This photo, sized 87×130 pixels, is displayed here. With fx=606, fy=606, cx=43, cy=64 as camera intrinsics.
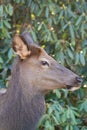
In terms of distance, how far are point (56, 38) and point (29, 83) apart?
166cm

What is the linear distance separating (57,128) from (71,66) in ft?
2.44

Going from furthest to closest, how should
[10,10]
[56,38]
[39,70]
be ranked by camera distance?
[56,38] → [10,10] → [39,70]

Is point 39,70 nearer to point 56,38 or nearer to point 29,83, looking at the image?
point 29,83

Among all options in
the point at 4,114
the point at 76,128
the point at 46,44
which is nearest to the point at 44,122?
the point at 76,128

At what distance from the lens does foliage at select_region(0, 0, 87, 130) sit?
6.56 m

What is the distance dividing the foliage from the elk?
1.26 m

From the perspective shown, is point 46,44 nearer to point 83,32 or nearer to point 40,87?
point 83,32

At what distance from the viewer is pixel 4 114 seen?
5.28 metres

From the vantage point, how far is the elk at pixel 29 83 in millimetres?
5121

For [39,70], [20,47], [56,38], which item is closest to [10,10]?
[56,38]

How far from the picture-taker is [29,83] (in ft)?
16.9

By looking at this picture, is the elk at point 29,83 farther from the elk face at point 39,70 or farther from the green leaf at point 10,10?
the green leaf at point 10,10

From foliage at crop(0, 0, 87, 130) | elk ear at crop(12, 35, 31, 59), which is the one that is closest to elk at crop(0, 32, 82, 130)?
elk ear at crop(12, 35, 31, 59)

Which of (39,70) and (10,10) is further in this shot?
(10,10)
